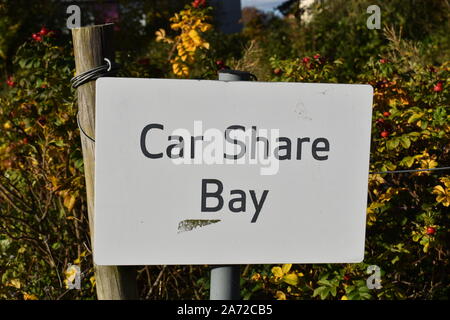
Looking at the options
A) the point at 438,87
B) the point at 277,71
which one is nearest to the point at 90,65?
the point at 277,71

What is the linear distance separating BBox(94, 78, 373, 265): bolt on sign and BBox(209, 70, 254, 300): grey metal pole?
3 centimetres

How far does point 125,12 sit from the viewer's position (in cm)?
1247

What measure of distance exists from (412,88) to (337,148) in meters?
1.71

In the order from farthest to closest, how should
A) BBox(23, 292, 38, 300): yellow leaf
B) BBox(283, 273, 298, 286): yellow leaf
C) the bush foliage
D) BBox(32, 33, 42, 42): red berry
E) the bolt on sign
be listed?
BBox(32, 33, 42, 42): red berry < BBox(23, 292, 38, 300): yellow leaf < the bush foliage < BBox(283, 273, 298, 286): yellow leaf < the bolt on sign

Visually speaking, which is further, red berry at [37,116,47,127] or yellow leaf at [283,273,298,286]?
red berry at [37,116,47,127]

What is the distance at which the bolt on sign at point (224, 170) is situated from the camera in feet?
4.10

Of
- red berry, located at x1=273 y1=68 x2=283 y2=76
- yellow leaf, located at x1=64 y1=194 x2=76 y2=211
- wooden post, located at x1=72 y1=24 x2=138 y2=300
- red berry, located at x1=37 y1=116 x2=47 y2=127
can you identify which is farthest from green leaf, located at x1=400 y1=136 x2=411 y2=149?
red berry, located at x1=37 y1=116 x2=47 y2=127

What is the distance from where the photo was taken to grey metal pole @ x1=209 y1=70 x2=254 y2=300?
129 cm

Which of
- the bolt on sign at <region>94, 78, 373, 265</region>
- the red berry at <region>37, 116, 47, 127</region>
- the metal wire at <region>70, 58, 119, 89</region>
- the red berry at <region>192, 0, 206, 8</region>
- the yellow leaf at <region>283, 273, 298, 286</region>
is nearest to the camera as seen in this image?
→ the bolt on sign at <region>94, 78, 373, 265</region>

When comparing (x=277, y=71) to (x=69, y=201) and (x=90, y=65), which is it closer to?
(x=69, y=201)

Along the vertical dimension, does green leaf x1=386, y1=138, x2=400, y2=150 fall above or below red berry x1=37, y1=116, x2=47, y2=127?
below

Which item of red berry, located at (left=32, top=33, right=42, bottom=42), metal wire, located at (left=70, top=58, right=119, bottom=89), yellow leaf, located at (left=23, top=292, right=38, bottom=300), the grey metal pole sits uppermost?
red berry, located at (left=32, top=33, right=42, bottom=42)

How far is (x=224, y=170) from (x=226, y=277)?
25 cm

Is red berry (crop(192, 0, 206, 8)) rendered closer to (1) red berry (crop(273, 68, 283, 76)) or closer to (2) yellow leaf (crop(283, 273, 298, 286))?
(1) red berry (crop(273, 68, 283, 76))
